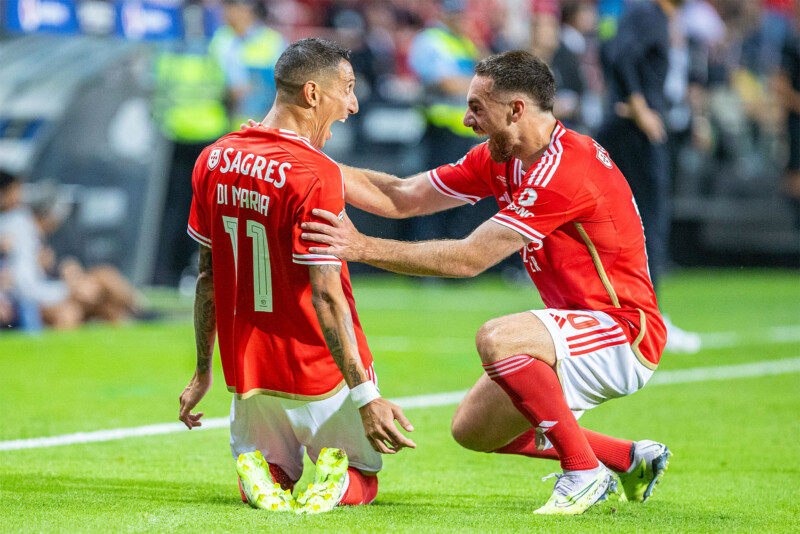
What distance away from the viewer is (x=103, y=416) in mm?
5852

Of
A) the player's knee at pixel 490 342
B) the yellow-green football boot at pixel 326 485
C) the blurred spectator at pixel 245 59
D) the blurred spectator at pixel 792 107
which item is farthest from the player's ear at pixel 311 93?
the blurred spectator at pixel 792 107

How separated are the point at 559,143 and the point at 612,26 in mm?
7350

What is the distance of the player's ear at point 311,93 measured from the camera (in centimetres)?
381

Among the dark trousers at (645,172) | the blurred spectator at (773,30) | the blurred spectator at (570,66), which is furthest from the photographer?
the blurred spectator at (773,30)

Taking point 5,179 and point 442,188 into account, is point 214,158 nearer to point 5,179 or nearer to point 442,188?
point 442,188

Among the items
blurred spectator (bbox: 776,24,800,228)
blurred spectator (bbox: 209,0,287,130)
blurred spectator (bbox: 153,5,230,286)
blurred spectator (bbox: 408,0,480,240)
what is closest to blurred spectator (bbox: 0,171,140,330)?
blurred spectator (bbox: 153,5,230,286)

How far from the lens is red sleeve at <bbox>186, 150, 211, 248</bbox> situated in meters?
3.88

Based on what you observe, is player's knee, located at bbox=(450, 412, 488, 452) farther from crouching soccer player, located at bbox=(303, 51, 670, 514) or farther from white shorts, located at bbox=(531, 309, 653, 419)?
white shorts, located at bbox=(531, 309, 653, 419)

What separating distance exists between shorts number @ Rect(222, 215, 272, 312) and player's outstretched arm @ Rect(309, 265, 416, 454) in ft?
0.69

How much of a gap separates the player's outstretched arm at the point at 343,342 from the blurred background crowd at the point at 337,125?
16.6 feet

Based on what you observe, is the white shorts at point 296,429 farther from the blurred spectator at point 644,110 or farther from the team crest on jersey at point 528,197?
the blurred spectator at point 644,110

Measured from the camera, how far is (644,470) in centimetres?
408

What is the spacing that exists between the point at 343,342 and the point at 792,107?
12.8 m

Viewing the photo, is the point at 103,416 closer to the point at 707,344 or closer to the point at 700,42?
the point at 707,344
